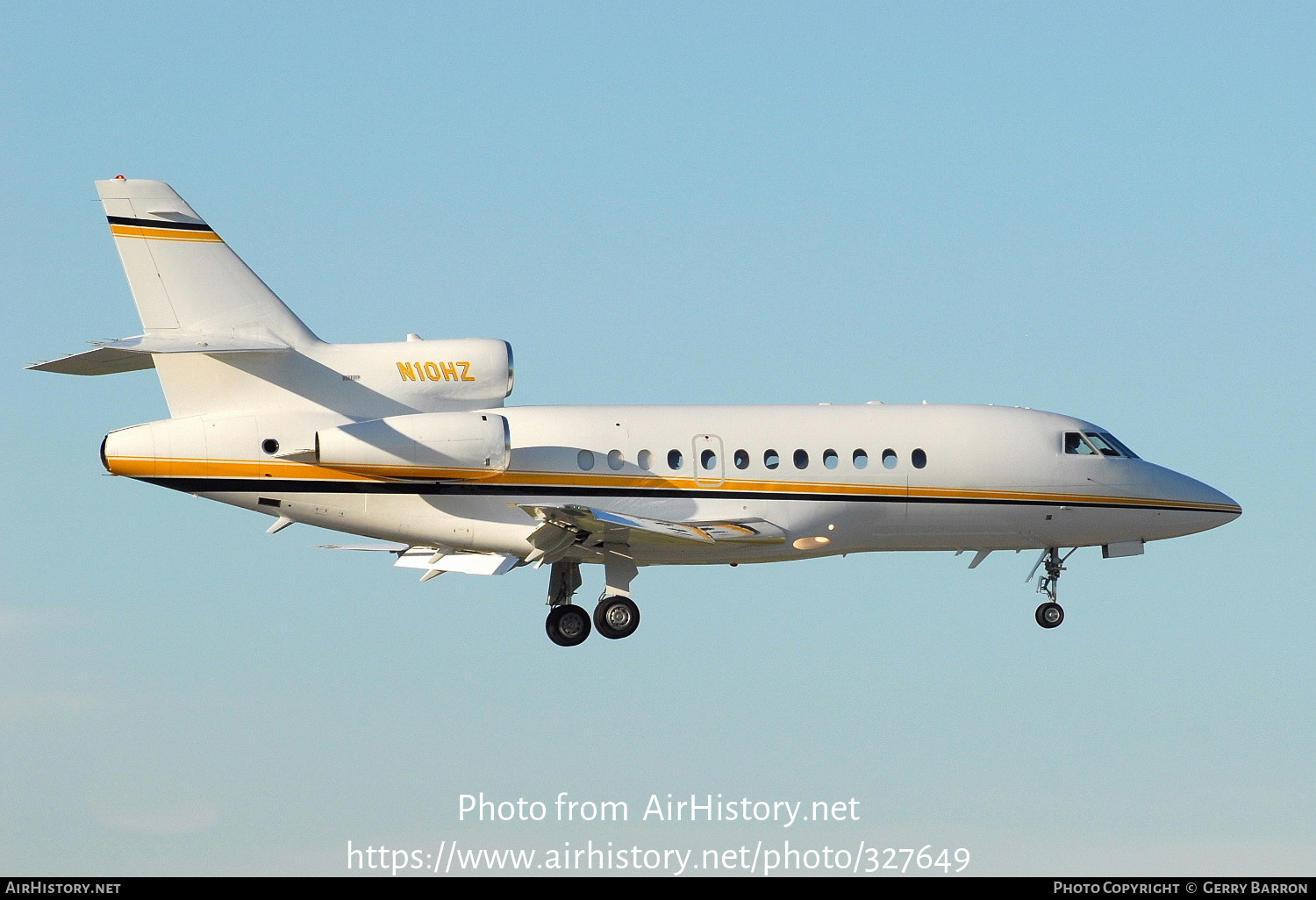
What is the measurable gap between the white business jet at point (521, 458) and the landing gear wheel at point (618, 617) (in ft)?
0.11

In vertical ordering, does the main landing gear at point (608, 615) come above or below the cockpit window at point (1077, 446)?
below

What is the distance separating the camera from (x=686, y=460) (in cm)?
2611

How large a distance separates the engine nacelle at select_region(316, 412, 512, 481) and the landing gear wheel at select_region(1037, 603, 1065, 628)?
366 inches

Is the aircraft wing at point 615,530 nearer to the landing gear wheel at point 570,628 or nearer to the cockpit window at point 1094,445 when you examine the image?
the landing gear wheel at point 570,628

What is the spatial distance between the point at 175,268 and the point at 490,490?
219 inches

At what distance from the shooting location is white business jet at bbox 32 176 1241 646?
24.9m

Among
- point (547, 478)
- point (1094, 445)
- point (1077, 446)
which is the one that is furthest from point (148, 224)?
point (1094, 445)

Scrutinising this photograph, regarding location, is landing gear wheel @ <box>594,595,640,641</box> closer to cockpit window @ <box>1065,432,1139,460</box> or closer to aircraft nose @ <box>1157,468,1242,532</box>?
cockpit window @ <box>1065,432,1139,460</box>

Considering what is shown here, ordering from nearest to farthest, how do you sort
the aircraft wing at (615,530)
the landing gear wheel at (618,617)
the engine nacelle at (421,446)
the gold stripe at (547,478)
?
the aircraft wing at (615,530)
the gold stripe at (547,478)
the engine nacelle at (421,446)
the landing gear wheel at (618,617)

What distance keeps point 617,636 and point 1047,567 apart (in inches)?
284

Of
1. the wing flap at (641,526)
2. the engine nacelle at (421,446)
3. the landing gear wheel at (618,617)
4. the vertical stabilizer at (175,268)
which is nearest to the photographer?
the wing flap at (641,526)

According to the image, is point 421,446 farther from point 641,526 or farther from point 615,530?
point 641,526

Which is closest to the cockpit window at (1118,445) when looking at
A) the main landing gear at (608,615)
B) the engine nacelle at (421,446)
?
the main landing gear at (608,615)

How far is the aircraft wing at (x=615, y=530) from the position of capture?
24047mm
